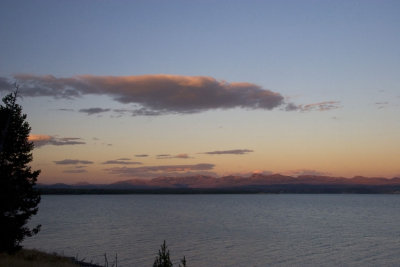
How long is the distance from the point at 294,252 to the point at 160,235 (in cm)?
2842

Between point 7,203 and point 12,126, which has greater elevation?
point 12,126

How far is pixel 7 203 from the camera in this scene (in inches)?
1206

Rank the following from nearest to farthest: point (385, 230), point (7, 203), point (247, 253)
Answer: point (7, 203) → point (247, 253) → point (385, 230)

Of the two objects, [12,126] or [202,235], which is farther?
[202,235]

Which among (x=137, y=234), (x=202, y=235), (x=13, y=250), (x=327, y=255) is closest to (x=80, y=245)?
(x=137, y=234)

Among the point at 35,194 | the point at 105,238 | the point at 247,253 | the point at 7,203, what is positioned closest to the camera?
the point at 7,203

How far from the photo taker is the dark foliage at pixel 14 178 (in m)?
30.7

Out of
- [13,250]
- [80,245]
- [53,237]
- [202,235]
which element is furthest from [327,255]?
[53,237]

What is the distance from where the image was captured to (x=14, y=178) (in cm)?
3161

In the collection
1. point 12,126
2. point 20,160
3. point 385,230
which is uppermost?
point 12,126

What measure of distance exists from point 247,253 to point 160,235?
2478 cm

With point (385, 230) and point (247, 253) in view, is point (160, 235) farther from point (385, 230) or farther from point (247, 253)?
point (385, 230)

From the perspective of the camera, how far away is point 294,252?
56.7 meters

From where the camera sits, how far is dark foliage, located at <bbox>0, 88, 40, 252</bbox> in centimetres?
3067
